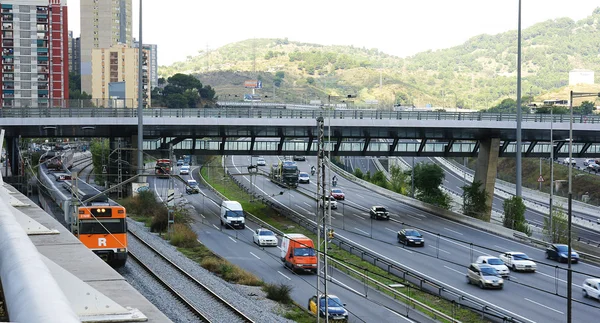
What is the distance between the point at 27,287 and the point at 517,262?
122 ft

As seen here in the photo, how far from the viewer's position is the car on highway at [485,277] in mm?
34062

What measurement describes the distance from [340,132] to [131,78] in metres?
114

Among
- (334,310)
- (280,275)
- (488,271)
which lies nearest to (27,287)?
(334,310)

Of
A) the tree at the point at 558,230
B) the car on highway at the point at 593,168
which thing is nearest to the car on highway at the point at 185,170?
the tree at the point at 558,230

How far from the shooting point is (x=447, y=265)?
39.9 meters

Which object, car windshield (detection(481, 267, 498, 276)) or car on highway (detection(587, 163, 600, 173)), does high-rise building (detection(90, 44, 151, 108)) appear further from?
car windshield (detection(481, 267, 498, 276))

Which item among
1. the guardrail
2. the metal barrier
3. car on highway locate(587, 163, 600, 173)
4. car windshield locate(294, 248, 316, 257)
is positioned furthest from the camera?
car on highway locate(587, 163, 600, 173)

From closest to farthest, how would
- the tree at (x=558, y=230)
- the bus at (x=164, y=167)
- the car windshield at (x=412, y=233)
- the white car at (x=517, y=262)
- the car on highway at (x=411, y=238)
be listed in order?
the white car at (x=517, y=262), the bus at (x=164, y=167), the car on highway at (x=411, y=238), the car windshield at (x=412, y=233), the tree at (x=558, y=230)

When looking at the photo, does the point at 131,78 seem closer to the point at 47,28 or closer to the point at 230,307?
the point at 47,28

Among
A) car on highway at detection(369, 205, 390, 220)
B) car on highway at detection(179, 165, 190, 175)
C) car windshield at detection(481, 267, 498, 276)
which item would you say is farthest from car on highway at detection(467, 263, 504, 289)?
car on highway at detection(179, 165, 190, 175)

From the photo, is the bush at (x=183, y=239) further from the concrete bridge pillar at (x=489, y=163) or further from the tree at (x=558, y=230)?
the concrete bridge pillar at (x=489, y=163)

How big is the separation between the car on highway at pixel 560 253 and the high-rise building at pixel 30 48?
317ft

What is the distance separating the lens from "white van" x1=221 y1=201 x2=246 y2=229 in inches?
1991

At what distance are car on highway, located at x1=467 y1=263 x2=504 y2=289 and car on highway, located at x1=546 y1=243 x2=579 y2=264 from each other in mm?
8174
